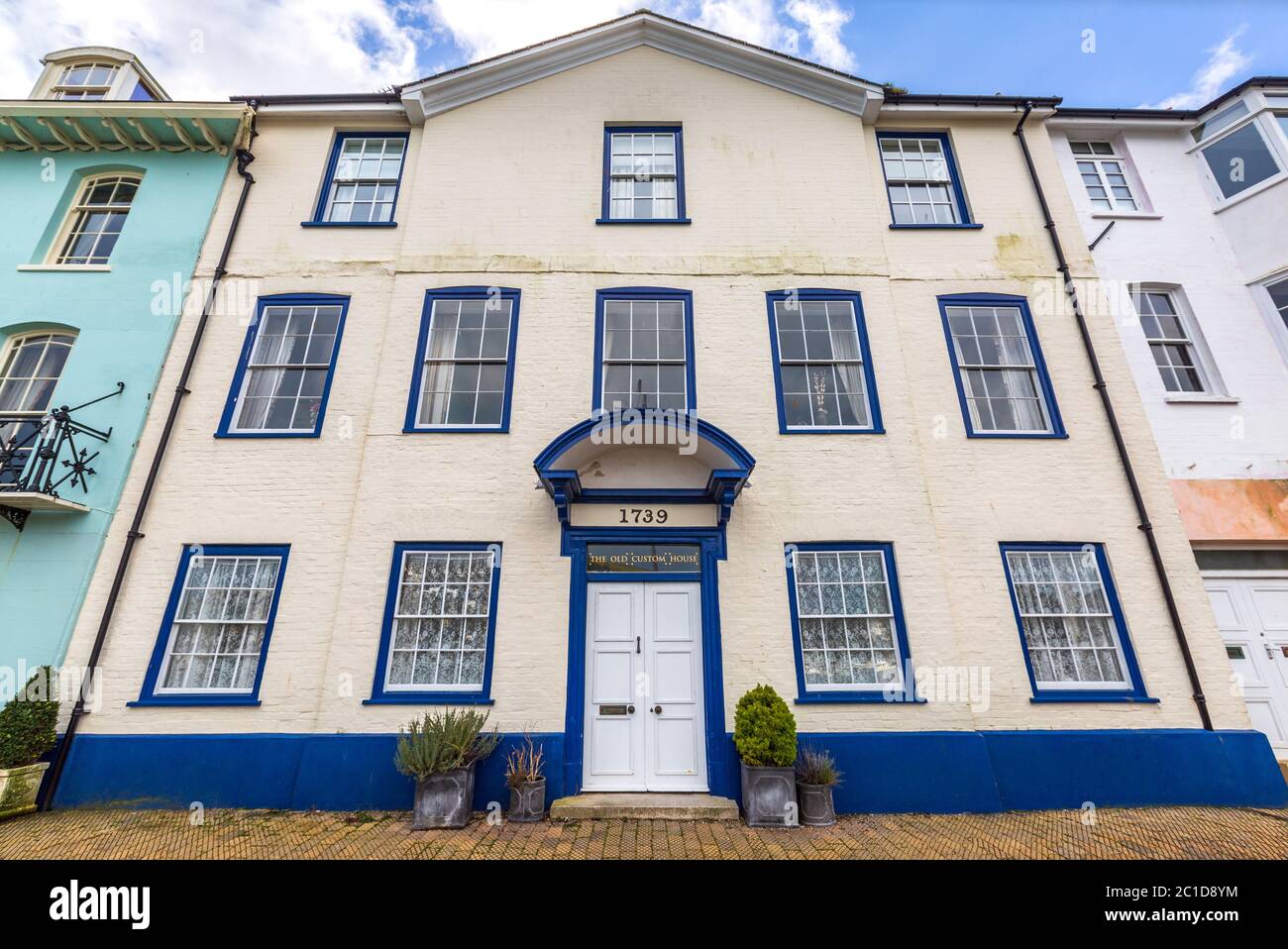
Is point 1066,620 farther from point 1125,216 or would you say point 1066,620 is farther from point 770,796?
point 1125,216

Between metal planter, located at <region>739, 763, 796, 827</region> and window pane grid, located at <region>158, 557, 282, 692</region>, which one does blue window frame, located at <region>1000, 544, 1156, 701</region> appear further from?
window pane grid, located at <region>158, 557, 282, 692</region>

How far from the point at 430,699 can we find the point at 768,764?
4.23 meters

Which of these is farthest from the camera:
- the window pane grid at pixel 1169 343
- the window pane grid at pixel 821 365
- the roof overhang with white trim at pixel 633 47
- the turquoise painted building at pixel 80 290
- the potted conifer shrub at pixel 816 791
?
the roof overhang with white trim at pixel 633 47

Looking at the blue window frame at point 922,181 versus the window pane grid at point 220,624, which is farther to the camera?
the blue window frame at point 922,181

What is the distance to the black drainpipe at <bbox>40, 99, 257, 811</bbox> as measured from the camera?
6.90 metres

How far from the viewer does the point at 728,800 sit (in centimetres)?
666

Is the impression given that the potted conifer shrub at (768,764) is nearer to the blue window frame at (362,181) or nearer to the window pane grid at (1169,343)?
the window pane grid at (1169,343)

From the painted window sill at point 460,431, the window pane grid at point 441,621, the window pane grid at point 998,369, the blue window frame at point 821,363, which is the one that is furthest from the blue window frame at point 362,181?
the window pane grid at point 998,369

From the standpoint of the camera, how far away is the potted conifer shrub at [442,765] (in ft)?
20.3

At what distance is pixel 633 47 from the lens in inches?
442

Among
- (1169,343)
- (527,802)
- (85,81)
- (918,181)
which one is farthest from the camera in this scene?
(85,81)

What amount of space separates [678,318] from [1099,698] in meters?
7.94

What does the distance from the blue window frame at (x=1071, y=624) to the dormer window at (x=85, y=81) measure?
1815 cm

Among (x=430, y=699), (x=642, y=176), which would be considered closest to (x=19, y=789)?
(x=430, y=699)
